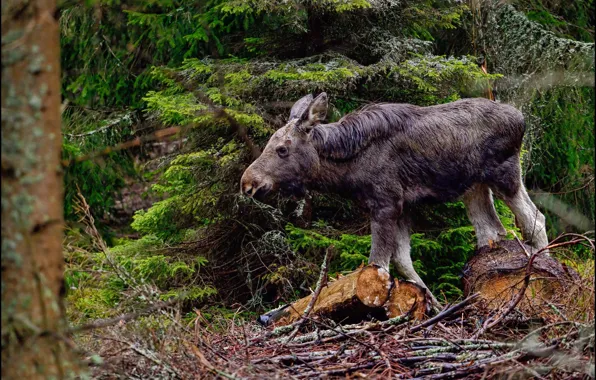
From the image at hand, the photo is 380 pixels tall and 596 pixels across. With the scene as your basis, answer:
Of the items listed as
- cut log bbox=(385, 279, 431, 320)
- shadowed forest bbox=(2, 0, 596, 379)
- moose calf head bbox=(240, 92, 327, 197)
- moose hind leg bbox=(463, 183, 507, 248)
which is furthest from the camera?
moose hind leg bbox=(463, 183, 507, 248)

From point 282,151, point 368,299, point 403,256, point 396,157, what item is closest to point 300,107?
point 282,151

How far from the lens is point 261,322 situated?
7.93 metres

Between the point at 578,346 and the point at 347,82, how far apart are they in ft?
18.6

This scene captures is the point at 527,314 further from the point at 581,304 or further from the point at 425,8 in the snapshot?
the point at 425,8

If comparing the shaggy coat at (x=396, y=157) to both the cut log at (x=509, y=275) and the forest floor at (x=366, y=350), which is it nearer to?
the cut log at (x=509, y=275)

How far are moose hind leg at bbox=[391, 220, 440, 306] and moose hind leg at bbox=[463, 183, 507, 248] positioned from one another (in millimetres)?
829

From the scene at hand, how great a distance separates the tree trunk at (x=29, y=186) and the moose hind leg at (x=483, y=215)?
6476 millimetres

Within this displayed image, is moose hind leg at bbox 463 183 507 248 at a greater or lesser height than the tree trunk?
lesser

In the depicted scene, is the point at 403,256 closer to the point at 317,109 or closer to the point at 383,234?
the point at 383,234

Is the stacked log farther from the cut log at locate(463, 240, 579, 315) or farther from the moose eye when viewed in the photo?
the moose eye

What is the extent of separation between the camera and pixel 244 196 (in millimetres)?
9789

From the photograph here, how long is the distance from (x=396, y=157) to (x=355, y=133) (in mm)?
524

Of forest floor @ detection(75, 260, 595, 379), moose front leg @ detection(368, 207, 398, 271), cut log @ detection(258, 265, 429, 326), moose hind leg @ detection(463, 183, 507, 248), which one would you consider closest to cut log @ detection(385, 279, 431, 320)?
cut log @ detection(258, 265, 429, 326)

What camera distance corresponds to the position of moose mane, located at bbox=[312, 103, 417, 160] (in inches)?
339
